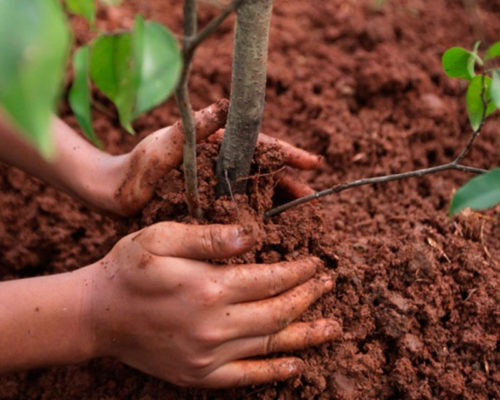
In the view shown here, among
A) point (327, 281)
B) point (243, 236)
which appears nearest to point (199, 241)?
point (243, 236)

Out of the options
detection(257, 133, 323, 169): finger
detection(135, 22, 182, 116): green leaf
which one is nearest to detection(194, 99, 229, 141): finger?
detection(257, 133, 323, 169): finger

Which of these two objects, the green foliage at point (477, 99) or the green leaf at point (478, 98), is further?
the green leaf at point (478, 98)

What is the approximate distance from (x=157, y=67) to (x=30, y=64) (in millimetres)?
173

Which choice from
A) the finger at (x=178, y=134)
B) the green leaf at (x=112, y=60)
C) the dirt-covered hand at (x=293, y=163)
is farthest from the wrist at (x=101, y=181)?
the green leaf at (x=112, y=60)

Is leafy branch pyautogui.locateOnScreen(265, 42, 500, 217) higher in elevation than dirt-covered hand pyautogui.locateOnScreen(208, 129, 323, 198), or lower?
higher

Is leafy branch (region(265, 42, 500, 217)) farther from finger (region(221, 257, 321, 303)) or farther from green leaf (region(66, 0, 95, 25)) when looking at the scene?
green leaf (region(66, 0, 95, 25))

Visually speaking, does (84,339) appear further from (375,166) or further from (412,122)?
(412,122)

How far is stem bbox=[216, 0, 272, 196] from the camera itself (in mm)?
992

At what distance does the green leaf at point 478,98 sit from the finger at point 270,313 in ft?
1.49

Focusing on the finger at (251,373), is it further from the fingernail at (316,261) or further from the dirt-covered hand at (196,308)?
the fingernail at (316,261)

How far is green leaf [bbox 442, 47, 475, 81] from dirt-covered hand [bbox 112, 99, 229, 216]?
1.41 ft

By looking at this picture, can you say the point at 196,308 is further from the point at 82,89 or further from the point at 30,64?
the point at 30,64

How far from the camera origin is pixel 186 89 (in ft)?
2.62

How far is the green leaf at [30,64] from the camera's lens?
0.41 m
